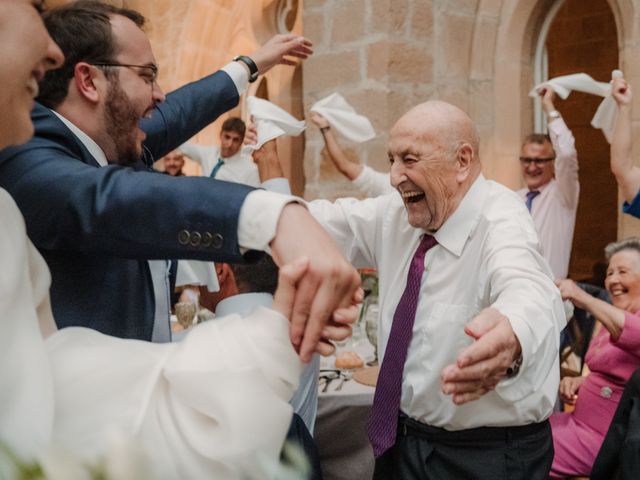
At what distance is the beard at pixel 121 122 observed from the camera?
144 centimetres

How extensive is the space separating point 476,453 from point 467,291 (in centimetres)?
44

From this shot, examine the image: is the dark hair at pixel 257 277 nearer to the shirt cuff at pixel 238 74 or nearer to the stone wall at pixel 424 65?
the shirt cuff at pixel 238 74

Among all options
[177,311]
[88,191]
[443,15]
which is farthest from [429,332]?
[443,15]

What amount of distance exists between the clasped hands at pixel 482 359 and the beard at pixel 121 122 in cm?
74

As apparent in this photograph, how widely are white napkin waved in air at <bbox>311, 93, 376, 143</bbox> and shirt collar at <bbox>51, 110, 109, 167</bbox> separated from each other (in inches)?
117

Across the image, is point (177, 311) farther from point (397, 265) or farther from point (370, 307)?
point (397, 265)

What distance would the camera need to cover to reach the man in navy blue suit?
2.88 feet

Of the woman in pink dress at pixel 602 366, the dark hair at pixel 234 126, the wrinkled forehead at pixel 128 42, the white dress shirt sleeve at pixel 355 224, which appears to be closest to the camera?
the wrinkled forehead at pixel 128 42

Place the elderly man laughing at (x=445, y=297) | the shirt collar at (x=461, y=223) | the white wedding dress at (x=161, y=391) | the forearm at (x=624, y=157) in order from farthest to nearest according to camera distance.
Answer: the forearm at (x=624, y=157), the shirt collar at (x=461, y=223), the elderly man laughing at (x=445, y=297), the white wedding dress at (x=161, y=391)

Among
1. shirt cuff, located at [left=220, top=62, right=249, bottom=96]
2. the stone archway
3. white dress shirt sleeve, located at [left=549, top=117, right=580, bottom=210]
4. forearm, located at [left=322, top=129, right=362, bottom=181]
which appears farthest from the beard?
the stone archway

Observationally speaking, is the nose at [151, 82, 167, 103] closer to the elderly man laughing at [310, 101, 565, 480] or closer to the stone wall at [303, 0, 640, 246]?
the elderly man laughing at [310, 101, 565, 480]

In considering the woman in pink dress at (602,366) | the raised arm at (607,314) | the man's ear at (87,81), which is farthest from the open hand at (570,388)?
the man's ear at (87,81)

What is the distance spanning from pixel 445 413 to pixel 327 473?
0.95 m

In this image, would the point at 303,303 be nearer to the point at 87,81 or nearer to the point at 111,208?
the point at 111,208
